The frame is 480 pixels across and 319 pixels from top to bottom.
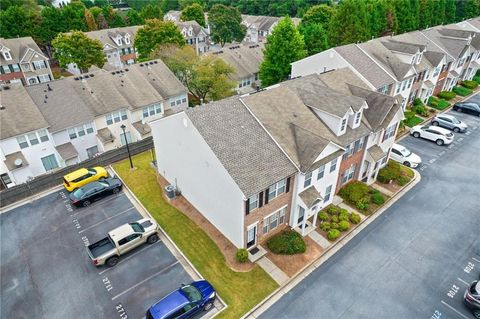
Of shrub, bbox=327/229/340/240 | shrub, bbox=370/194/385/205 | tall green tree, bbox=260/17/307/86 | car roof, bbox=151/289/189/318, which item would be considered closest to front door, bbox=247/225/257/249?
shrub, bbox=327/229/340/240

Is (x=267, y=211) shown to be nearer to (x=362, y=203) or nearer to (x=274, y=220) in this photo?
(x=274, y=220)

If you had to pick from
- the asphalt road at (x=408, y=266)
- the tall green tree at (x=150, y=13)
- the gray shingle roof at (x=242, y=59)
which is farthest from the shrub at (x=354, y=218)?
the tall green tree at (x=150, y=13)

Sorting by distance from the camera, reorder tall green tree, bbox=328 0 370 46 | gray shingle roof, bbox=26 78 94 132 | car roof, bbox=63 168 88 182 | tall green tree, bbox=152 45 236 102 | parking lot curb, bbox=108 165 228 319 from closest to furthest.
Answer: parking lot curb, bbox=108 165 228 319 → car roof, bbox=63 168 88 182 → gray shingle roof, bbox=26 78 94 132 → tall green tree, bbox=152 45 236 102 → tall green tree, bbox=328 0 370 46

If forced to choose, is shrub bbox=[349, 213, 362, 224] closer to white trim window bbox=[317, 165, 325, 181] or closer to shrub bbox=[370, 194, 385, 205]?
shrub bbox=[370, 194, 385, 205]

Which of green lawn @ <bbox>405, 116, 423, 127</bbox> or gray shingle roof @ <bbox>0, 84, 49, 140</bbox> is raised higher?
gray shingle roof @ <bbox>0, 84, 49, 140</bbox>

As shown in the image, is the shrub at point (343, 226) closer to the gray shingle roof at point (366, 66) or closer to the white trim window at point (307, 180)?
the white trim window at point (307, 180)
